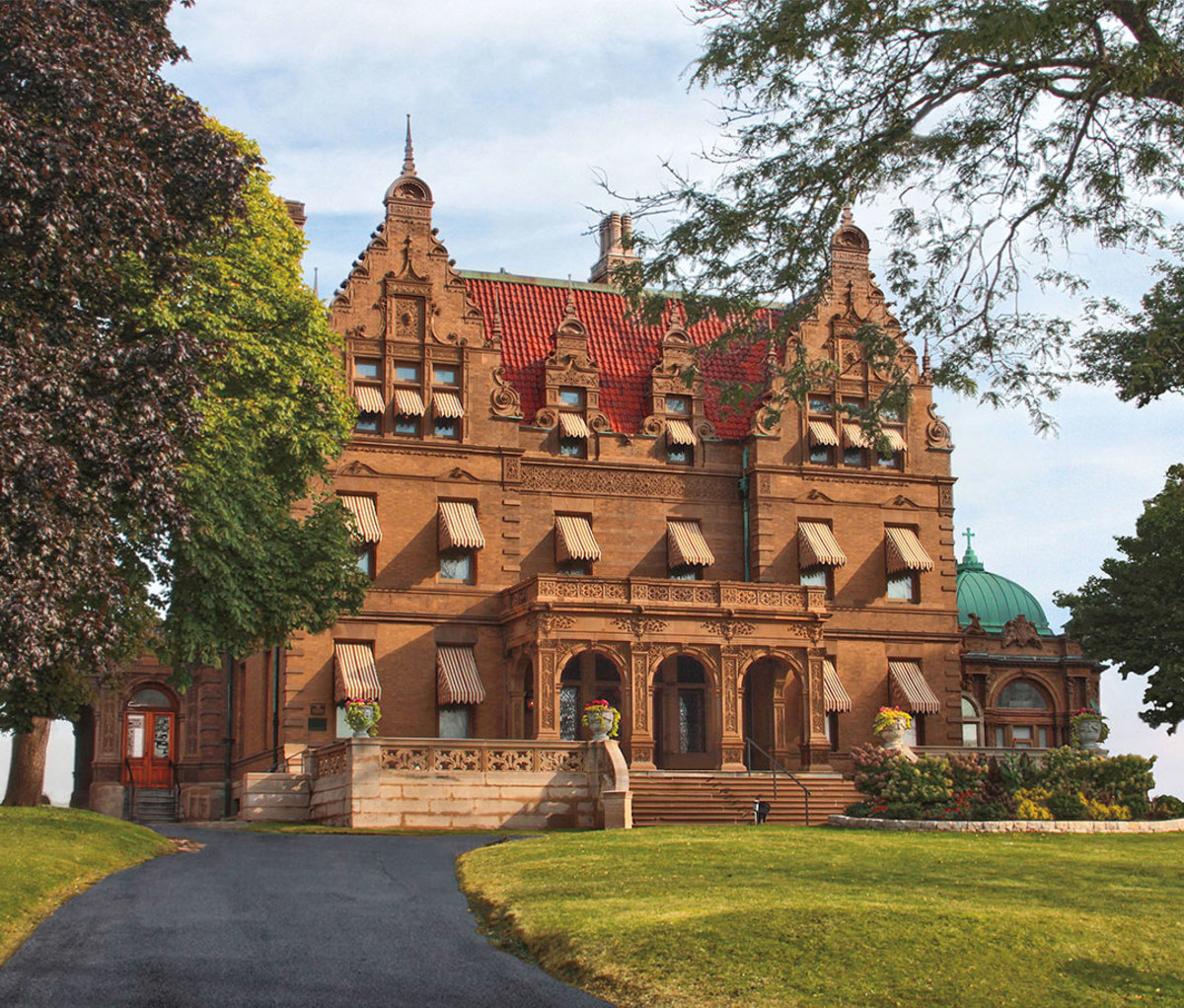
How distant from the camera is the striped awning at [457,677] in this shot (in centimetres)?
4453

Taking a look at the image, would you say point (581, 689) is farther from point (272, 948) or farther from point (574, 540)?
point (272, 948)

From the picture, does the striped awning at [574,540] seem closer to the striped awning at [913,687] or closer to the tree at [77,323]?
the striped awning at [913,687]

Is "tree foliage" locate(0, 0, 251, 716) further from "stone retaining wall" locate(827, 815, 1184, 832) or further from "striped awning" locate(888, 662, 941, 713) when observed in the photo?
"striped awning" locate(888, 662, 941, 713)

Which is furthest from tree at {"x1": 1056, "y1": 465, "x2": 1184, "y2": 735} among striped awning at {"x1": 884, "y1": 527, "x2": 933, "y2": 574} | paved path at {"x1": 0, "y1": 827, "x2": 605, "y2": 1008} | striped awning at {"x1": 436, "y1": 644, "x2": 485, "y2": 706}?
paved path at {"x1": 0, "y1": 827, "x2": 605, "y2": 1008}

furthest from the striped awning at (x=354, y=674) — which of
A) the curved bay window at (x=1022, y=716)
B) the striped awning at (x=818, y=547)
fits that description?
the curved bay window at (x=1022, y=716)

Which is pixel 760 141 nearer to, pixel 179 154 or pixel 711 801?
pixel 179 154

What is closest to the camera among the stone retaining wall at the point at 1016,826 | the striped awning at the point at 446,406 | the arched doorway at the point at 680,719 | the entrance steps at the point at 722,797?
the stone retaining wall at the point at 1016,826

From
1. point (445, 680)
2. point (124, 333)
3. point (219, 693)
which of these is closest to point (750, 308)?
point (124, 333)

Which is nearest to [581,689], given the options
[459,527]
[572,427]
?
[459,527]

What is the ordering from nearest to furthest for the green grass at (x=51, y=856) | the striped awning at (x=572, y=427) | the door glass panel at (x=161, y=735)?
the green grass at (x=51, y=856)
the striped awning at (x=572, y=427)
the door glass panel at (x=161, y=735)

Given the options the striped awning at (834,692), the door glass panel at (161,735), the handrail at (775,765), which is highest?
the striped awning at (834,692)

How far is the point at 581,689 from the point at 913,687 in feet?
36.2

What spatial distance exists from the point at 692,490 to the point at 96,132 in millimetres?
30629

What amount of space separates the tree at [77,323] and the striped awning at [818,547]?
92.7 ft
